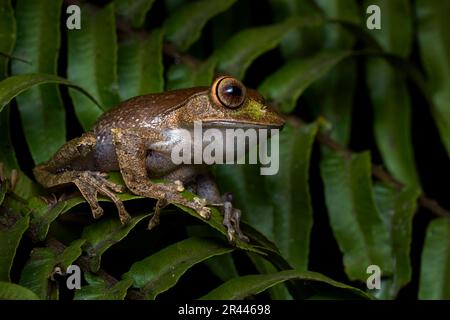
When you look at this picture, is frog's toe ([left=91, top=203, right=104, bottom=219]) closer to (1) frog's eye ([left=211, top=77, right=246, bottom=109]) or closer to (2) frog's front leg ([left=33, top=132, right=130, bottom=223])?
(2) frog's front leg ([left=33, top=132, right=130, bottom=223])

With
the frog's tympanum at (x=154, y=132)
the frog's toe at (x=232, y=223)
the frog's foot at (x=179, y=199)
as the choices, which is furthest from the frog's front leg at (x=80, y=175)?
the frog's toe at (x=232, y=223)

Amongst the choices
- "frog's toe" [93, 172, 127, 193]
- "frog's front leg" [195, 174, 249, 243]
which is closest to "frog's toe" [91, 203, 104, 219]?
"frog's toe" [93, 172, 127, 193]

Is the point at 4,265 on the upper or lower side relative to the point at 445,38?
lower

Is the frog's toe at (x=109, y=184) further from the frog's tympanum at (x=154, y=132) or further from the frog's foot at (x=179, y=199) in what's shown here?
the frog's foot at (x=179, y=199)

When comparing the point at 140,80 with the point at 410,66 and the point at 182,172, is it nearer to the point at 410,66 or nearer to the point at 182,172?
the point at 182,172

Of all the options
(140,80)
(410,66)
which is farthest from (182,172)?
(410,66)

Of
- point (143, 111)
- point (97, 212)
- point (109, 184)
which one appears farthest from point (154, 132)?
point (97, 212)
